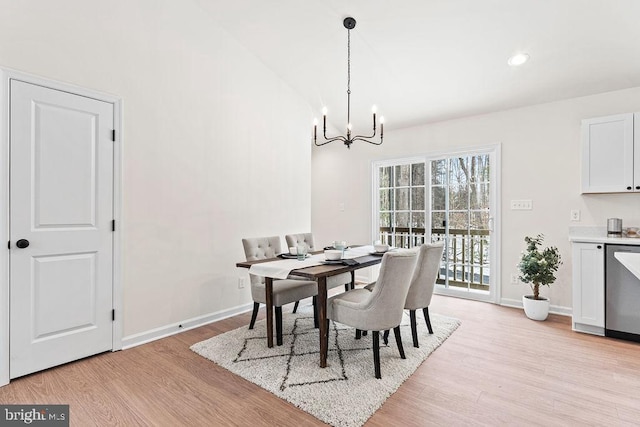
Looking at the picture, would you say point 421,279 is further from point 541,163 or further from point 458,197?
point 541,163

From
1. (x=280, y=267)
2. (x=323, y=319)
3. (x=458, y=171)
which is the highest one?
(x=458, y=171)

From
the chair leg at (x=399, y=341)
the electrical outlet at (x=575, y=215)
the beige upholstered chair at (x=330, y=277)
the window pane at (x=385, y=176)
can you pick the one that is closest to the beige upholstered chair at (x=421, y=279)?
the chair leg at (x=399, y=341)

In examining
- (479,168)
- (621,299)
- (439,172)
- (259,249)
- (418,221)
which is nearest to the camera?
(621,299)

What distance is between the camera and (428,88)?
381cm

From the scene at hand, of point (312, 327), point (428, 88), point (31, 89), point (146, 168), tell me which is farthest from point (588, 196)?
point (31, 89)

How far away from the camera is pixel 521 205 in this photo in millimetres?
3834

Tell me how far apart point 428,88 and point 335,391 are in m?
3.36

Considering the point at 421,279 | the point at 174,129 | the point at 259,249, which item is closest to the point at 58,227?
the point at 174,129

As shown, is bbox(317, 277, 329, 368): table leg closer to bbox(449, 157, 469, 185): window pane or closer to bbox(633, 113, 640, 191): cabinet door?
bbox(449, 157, 469, 185): window pane

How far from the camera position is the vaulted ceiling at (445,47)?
271cm

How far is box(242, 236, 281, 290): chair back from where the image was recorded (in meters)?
3.14

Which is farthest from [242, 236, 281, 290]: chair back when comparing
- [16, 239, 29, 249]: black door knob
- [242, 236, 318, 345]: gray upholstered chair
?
[16, 239, 29, 249]: black door knob

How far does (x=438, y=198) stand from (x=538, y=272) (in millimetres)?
1560

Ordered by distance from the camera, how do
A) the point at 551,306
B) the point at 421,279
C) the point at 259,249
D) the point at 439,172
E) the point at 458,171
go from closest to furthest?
the point at 421,279 < the point at 259,249 < the point at 551,306 < the point at 458,171 < the point at 439,172
